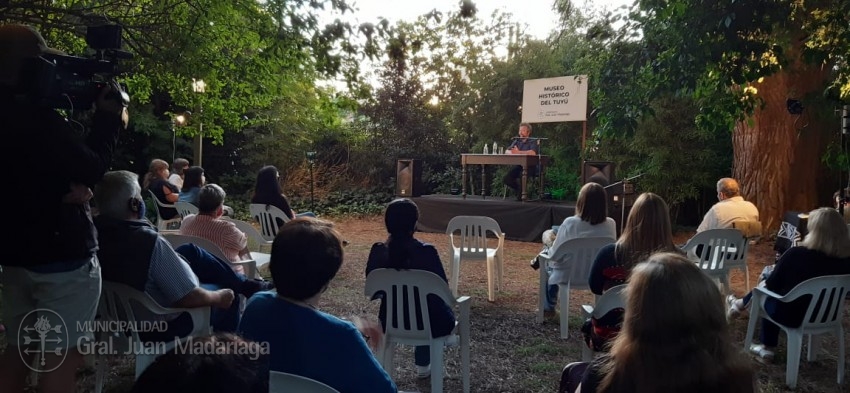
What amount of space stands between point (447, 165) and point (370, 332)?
37.5 feet

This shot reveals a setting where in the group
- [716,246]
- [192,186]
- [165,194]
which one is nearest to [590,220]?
[716,246]

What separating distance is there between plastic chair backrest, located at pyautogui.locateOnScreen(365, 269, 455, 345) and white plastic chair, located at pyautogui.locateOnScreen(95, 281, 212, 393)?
79 centimetres

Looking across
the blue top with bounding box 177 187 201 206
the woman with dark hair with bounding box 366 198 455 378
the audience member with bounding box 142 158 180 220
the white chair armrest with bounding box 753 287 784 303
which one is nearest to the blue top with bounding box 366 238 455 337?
the woman with dark hair with bounding box 366 198 455 378

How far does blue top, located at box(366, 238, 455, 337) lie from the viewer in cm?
275

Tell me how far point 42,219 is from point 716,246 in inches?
167

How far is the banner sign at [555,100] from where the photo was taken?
9312mm

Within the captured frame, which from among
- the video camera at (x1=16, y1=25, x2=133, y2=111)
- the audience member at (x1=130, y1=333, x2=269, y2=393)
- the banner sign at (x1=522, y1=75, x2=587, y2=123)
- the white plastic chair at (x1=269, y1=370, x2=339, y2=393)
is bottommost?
the white plastic chair at (x1=269, y1=370, x2=339, y2=393)

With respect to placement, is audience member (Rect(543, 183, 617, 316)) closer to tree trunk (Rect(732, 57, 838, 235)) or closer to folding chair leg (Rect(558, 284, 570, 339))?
folding chair leg (Rect(558, 284, 570, 339))

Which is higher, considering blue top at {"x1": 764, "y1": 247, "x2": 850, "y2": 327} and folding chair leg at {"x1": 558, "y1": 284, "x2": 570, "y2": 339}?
blue top at {"x1": 764, "y1": 247, "x2": 850, "y2": 327}

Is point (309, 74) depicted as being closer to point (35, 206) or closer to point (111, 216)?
point (111, 216)

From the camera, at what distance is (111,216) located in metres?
2.25

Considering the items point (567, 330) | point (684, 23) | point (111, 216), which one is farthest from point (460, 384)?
point (684, 23)

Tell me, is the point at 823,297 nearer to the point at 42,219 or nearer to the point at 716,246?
the point at 716,246
